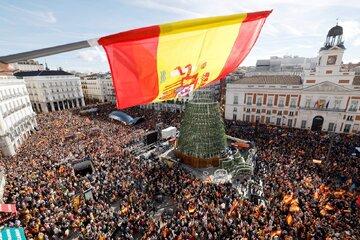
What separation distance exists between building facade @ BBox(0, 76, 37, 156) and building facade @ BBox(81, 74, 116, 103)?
1771 inches

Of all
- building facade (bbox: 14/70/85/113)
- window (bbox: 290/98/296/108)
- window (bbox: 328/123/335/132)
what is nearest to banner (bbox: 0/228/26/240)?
window (bbox: 290/98/296/108)

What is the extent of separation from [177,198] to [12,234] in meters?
13.2

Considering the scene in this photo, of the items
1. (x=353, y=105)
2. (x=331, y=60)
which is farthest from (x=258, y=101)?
(x=353, y=105)

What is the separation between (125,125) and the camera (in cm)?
5072

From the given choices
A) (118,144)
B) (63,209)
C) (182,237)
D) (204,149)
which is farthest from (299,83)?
(63,209)

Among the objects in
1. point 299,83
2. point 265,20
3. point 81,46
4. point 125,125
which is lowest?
point 125,125

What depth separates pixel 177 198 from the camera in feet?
69.2

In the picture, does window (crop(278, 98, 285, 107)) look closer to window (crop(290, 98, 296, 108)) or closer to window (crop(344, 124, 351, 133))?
window (crop(290, 98, 296, 108))

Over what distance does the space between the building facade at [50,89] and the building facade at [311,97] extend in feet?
217

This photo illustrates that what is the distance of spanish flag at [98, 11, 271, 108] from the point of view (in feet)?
16.0

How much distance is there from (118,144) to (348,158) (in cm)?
3360

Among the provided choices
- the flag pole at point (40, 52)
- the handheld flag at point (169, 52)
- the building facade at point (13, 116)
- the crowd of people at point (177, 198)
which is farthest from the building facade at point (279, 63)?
the flag pole at point (40, 52)

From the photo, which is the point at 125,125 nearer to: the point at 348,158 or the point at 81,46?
the point at 348,158

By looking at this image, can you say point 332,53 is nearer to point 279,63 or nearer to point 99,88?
point 279,63
